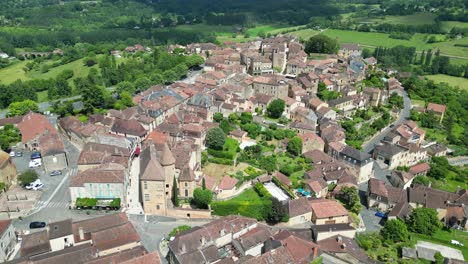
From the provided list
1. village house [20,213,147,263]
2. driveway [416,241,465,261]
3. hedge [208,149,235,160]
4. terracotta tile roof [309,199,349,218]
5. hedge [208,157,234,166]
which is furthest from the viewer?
hedge [208,149,235,160]

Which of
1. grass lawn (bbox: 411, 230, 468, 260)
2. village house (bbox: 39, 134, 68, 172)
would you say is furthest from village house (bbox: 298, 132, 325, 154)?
village house (bbox: 39, 134, 68, 172)

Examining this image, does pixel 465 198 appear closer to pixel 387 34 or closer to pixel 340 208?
pixel 340 208

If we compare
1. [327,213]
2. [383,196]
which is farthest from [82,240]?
[383,196]

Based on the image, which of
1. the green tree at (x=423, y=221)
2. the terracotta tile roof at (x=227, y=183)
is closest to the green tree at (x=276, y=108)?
the terracotta tile roof at (x=227, y=183)

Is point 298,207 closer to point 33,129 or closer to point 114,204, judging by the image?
point 114,204

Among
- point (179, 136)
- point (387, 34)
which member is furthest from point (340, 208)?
point (387, 34)

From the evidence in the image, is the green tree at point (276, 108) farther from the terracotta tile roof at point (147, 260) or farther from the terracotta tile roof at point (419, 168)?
the terracotta tile roof at point (147, 260)

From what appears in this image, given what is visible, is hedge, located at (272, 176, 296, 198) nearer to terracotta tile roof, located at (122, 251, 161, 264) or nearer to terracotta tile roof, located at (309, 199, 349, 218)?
terracotta tile roof, located at (309, 199, 349, 218)
